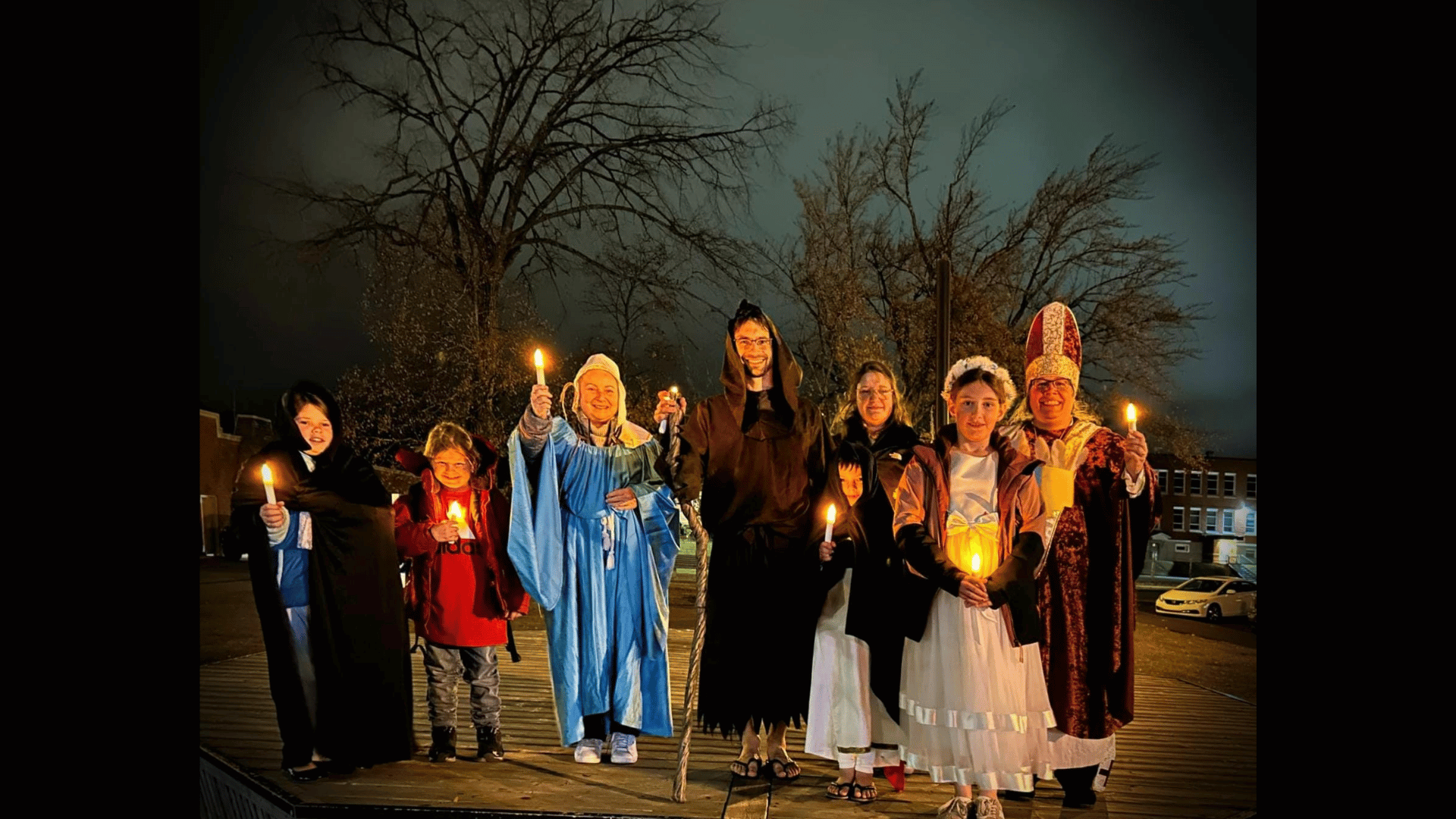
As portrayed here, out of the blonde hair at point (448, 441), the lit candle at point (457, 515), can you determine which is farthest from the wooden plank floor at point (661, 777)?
the blonde hair at point (448, 441)

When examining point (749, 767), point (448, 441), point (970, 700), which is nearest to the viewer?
point (970, 700)

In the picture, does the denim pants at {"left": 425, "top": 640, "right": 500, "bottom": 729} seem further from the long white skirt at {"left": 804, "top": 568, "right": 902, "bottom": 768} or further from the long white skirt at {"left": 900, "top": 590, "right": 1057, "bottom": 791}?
the long white skirt at {"left": 900, "top": 590, "right": 1057, "bottom": 791}

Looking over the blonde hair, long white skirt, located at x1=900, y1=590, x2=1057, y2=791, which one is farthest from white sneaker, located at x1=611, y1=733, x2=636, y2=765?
the blonde hair

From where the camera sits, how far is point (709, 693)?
5664 mm

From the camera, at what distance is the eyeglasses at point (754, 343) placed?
5707 millimetres

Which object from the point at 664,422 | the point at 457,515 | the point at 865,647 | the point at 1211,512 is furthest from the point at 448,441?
the point at 1211,512

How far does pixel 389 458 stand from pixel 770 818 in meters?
6.03

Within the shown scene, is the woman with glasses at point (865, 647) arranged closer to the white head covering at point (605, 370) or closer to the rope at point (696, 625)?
the rope at point (696, 625)

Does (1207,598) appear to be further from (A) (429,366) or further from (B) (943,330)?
(A) (429,366)

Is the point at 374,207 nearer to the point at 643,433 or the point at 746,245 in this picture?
the point at 746,245

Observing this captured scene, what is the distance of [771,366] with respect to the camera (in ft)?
19.0

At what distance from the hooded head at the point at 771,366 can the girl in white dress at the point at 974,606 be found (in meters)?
0.75

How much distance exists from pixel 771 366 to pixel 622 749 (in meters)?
2.22

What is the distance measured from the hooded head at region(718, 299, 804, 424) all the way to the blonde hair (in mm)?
1434
